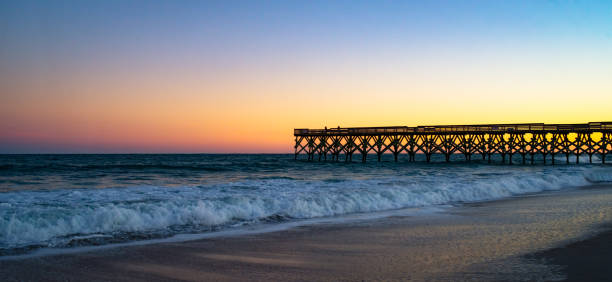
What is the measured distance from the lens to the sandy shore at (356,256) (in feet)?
16.2

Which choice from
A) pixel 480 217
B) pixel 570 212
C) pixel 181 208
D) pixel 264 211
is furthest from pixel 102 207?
pixel 570 212

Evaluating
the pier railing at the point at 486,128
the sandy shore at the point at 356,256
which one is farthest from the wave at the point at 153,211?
the pier railing at the point at 486,128

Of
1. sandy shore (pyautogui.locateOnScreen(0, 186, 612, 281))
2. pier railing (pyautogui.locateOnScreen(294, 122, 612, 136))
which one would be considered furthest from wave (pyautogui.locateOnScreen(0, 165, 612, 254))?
pier railing (pyautogui.locateOnScreen(294, 122, 612, 136))

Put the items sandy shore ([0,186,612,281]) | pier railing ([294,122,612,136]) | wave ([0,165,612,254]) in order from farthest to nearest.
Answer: pier railing ([294,122,612,136]) → wave ([0,165,612,254]) → sandy shore ([0,186,612,281])

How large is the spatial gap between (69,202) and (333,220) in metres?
5.93

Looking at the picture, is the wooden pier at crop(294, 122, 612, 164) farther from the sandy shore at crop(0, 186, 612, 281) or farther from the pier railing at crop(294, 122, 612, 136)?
the sandy shore at crop(0, 186, 612, 281)

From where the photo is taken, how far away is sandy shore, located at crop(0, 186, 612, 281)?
4934mm

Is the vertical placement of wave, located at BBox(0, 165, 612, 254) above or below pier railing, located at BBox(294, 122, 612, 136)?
below

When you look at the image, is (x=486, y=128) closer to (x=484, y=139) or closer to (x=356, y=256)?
(x=484, y=139)

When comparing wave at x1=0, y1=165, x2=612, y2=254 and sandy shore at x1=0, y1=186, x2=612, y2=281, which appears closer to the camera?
sandy shore at x1=0, y1=186, x2=612, y2=281

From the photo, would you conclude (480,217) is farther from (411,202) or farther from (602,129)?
(602,129)

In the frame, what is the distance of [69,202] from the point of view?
414 inches

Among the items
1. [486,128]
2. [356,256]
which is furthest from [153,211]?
[486,128]

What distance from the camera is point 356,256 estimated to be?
5.90 m
